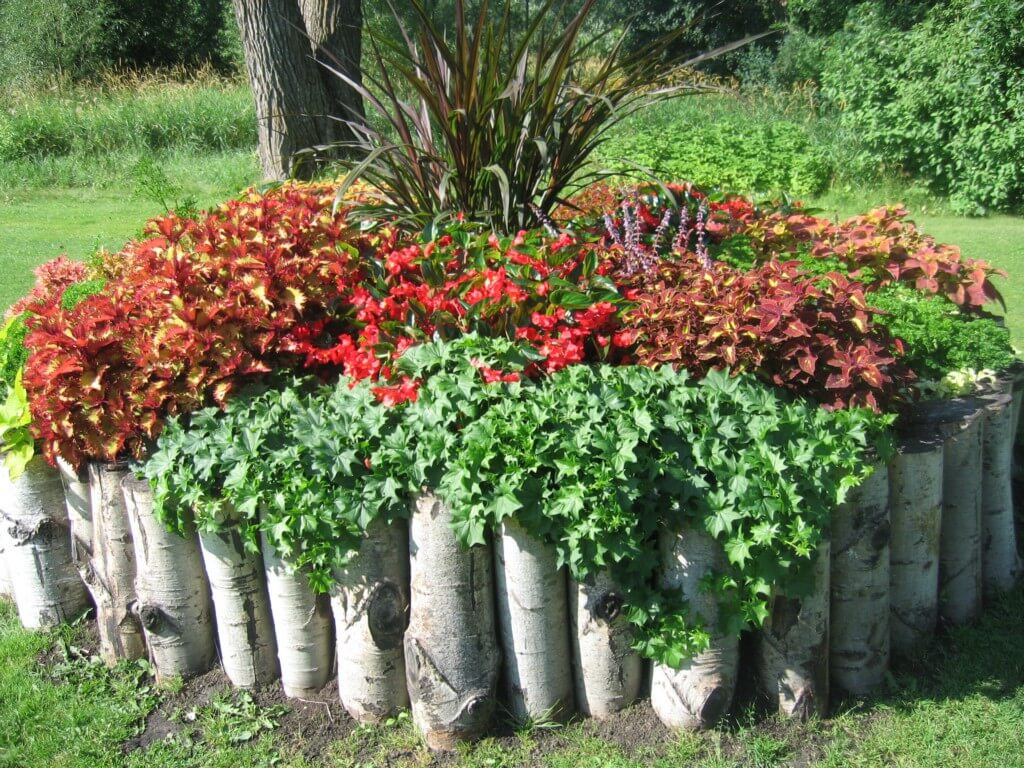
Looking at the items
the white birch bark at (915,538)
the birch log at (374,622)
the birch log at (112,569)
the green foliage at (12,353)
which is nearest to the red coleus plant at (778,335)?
the white birch bark at (915,538)

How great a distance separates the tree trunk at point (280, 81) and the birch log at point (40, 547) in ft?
13.4

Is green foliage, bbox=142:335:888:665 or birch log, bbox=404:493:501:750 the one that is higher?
green foliage, bbox=142:335:888:665

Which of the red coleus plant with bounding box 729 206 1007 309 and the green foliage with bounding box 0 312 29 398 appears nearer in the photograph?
the green foliage with bounding box 0 312 29 398

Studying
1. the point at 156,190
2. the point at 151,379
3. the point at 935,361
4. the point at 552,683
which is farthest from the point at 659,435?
the point at 156,190

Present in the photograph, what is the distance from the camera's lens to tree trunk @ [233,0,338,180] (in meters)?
7.11

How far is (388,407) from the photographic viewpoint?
2941mm

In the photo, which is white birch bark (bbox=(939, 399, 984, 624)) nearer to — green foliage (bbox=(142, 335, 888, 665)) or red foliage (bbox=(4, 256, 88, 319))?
green foliage (bbox=(142, 335, 888, 665))

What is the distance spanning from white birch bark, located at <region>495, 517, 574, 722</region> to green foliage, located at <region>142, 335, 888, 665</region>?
0.08 m

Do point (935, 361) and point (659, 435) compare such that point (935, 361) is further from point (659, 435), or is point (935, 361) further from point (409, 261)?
point (409, 261)

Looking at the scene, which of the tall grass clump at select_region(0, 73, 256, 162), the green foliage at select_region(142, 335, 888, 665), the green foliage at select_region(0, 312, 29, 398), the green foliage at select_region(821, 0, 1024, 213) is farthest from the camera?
the tall grass clump at select_region(0, 73, 256, 162)

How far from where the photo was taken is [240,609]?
10.2ft

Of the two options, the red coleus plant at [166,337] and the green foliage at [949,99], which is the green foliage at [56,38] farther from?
the red coleus plant at [166,337]

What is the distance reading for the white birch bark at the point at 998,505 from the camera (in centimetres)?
339

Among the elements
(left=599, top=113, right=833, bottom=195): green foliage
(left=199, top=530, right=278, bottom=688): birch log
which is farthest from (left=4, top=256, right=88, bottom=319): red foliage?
(left=599, top=113, right=833, bottom=195): green foliage
